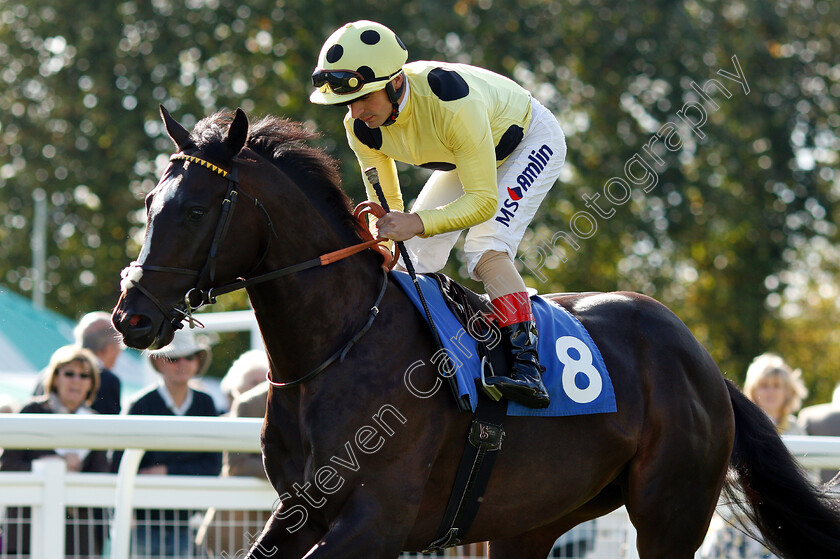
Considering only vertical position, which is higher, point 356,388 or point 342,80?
point 342,80

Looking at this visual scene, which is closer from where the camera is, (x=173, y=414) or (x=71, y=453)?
(x=71, y=453)

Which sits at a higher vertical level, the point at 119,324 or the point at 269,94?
the point at 269,94

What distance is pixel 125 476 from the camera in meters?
4.27

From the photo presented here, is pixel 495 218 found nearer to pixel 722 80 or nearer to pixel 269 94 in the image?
pixel 269 94

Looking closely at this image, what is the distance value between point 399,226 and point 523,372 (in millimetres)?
672

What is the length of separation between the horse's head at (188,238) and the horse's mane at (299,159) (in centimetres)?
17

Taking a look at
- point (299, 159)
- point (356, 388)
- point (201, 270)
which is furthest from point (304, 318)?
point (299, 159)

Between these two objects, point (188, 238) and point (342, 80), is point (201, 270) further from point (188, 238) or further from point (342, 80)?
point (342, 80)

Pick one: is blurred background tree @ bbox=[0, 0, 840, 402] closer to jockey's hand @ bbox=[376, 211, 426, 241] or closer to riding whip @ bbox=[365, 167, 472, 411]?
riding whip @ bbox=[365, 167, 472, 411]

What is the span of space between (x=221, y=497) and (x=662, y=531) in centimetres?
204

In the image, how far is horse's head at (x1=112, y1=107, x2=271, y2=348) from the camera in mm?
3066

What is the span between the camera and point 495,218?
386cm

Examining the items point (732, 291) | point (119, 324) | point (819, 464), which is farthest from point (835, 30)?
point (119, 324)

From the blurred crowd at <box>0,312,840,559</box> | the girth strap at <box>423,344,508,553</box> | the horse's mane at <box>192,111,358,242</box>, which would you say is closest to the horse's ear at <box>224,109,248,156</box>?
the horse's mane at <box>192,111,358,242</box>
